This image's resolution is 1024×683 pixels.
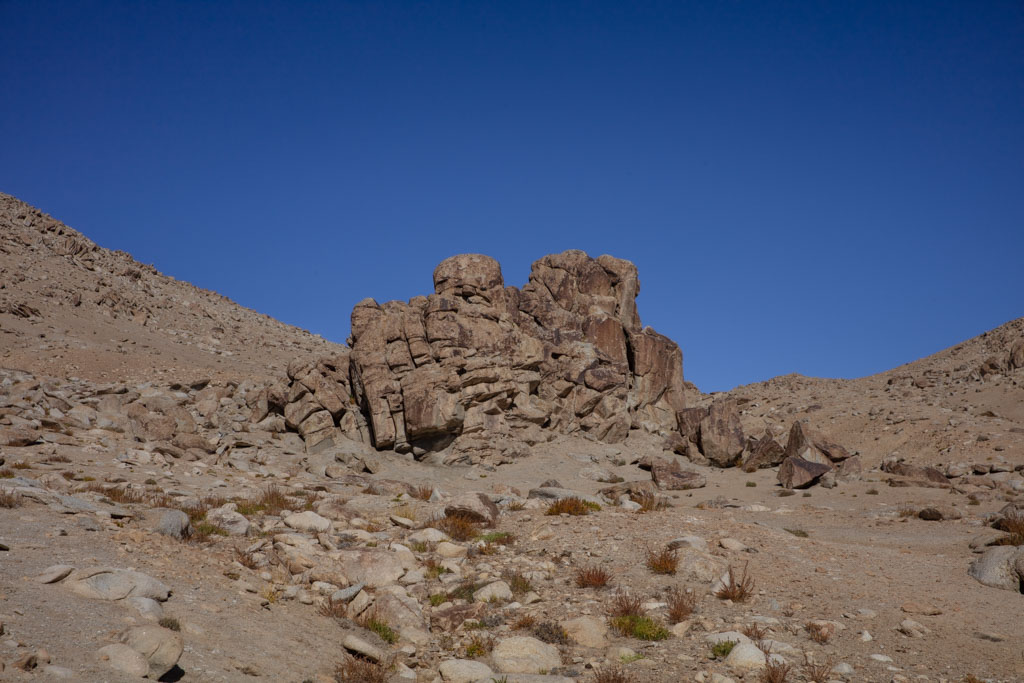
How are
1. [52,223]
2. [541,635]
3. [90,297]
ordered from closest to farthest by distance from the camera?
[541,635] → [90,297] → [52,223]

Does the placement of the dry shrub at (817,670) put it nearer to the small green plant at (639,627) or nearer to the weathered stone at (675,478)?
the small green plant at (639,627)

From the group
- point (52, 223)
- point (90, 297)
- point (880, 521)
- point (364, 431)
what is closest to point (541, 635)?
point (880, 521)

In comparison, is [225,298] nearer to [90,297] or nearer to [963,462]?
[90,297]

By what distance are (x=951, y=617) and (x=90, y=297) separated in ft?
222

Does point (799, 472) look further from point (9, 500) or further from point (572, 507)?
point (9, 500)

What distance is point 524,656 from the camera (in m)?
9.77

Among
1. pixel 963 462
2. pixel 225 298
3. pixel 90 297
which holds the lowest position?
pixel 963 462

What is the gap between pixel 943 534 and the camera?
725 inches

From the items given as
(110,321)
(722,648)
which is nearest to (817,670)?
(722,648)

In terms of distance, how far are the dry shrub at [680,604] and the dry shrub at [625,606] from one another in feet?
1.77

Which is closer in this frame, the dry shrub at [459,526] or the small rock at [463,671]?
the small rock at [463,671]

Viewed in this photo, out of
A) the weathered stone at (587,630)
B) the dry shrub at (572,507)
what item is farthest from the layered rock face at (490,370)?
the weathered stone at (587,630)

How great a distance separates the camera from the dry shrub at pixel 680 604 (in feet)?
36.3

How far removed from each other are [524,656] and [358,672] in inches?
94.3
